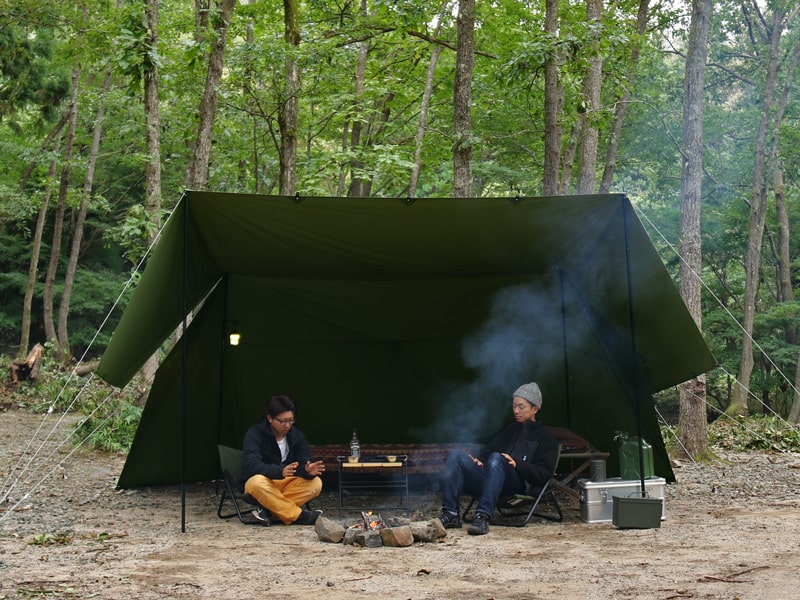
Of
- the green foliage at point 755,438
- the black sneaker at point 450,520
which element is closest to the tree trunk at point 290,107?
the green foliage at point 755,438

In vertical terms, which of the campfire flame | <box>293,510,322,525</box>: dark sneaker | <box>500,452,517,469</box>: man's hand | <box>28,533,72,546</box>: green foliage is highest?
<box>500,452,517,469</box>: man's hand

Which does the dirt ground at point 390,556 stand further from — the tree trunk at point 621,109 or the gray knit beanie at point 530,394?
the tree trunk at point 621,109

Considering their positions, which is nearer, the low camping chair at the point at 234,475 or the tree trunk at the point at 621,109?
the low camping chair at the point at 234,475

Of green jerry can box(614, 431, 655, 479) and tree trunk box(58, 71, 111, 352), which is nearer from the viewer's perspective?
green jerry can box(614, 431, 655, 479)

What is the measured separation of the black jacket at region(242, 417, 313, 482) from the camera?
17.1 ft

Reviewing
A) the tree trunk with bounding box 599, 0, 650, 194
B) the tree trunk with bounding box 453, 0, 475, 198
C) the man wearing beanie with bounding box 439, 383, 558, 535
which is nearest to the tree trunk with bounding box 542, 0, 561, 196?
the tree trunk with bounding box 453, 0, 475, 198

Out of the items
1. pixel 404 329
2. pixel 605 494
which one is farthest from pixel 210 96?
pixel 605 494

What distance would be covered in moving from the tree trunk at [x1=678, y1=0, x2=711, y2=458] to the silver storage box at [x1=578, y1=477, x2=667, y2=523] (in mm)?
2794

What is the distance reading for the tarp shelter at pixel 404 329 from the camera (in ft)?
17.4

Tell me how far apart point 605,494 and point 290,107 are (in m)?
7.31

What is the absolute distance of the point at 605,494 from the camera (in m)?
5.31

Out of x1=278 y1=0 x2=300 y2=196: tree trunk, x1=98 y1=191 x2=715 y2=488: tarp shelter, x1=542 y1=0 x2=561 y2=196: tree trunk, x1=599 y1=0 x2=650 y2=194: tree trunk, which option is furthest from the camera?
x1=599 y1=0 x2=650 y2=194: tree trunk

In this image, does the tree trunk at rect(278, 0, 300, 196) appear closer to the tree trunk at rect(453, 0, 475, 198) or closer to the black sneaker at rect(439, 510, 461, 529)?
the tree trunk at rect(453, 0, 475, 198)

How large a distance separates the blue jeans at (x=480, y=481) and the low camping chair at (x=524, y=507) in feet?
0.27
